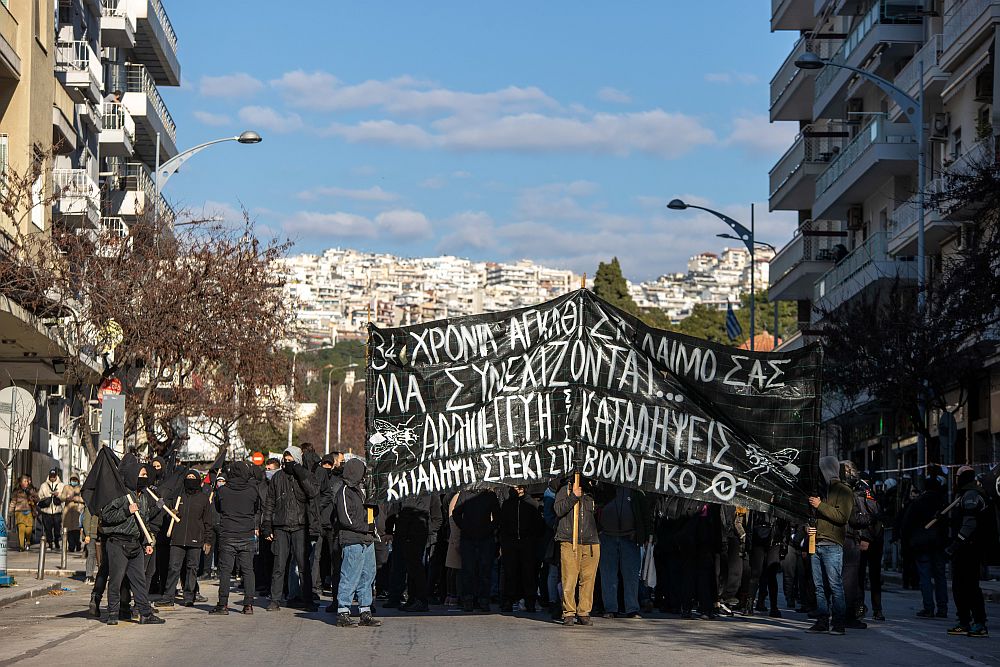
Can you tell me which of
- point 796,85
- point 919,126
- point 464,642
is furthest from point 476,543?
point 796,85

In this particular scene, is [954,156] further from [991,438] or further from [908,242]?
[991,438]

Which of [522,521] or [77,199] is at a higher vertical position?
[77,199]

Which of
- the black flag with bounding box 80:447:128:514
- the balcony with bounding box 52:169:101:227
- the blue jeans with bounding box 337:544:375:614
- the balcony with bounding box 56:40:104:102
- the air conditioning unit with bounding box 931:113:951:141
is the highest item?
the balcony with bounding box 56:40:104:102

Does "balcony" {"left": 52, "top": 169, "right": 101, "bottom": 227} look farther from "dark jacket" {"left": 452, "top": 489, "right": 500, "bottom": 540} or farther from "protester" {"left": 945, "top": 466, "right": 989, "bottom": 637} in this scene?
"protester" {"left": 945, "top": 466, "right": 989, "bottom": 637}

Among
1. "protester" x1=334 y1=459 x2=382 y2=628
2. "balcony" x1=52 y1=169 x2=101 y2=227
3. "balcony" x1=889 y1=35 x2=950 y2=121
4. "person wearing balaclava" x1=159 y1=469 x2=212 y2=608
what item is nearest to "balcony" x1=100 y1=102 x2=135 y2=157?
"balcony" x1=52 y1=169 x2=101 y2=227

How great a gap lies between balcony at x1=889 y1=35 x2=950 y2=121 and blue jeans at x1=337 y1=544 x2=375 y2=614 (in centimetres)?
2543

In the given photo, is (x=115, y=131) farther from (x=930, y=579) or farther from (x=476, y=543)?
(x=930, y=579)

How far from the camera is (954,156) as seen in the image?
1544 inches

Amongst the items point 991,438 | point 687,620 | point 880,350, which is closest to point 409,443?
point 687,620

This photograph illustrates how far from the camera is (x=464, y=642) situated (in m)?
15.0

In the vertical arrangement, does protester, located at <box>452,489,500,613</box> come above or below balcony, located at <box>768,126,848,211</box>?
below

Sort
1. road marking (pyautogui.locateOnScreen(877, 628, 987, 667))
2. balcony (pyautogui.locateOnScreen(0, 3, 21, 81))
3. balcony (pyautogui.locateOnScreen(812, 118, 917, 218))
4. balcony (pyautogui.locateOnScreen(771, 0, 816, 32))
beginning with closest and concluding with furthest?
1. road marking (pyautogui.locateOnScreen(877, 628, 987, 667))
2. balcony (pyautogui.locateOnScreen(0, 3, 21, 81))
3. balcony (pyautogui.locateOnScreen(812, 118, 917, 218))
4. balcony (pyautogui.locateOnScreen(771, 0, 816, 32))

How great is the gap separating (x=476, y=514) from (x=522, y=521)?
56 centimetres

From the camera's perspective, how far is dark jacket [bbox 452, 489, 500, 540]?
18.9m
